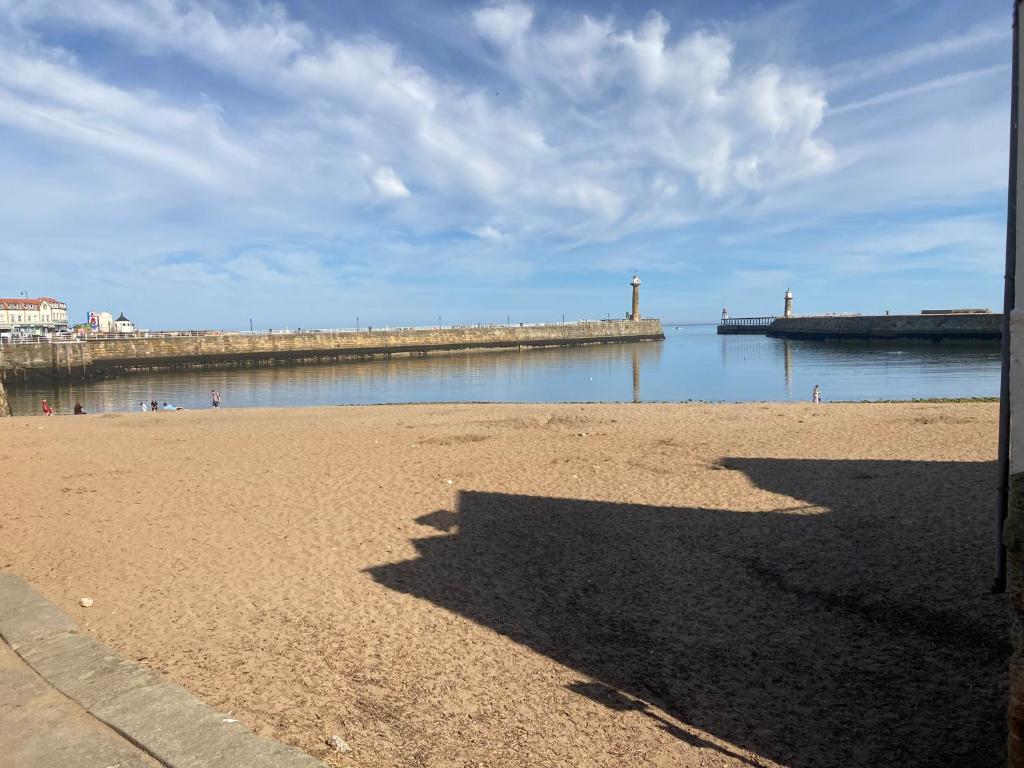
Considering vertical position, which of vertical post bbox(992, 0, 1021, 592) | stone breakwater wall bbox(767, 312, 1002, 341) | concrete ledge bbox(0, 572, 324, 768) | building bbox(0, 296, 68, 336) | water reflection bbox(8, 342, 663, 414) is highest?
building bbox(0, 296, 68, 336)

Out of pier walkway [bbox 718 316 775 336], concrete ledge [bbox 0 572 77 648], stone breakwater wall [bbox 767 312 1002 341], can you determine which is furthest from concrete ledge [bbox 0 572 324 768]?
pier walkway [bbox 718 316 775 336]

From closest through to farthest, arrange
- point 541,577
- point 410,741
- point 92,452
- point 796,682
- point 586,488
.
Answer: point 410,741 → point 796,682 → point 541,577 → point 586,488 → point 92,452

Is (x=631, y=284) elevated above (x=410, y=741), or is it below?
above

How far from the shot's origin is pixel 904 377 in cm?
3828

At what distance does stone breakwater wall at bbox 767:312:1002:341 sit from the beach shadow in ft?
226

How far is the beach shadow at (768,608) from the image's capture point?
4.23 metres

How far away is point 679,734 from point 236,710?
2.84 metres

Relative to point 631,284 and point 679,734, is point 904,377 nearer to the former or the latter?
point 679,734

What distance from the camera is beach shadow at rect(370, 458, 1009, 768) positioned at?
167 inches

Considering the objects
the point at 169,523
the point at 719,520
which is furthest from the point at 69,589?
the point at 719,520

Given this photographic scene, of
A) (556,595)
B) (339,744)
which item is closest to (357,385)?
(556,595)

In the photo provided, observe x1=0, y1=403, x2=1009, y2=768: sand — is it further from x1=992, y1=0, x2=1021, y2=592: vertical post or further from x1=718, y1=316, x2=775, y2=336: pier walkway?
x1=718, y1=316, x2=775, y2=336: pier walkway

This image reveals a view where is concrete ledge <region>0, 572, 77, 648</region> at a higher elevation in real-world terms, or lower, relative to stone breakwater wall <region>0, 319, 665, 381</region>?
lower

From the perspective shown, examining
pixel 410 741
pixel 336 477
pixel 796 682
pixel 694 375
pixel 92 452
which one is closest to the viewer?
pixel 410 741
